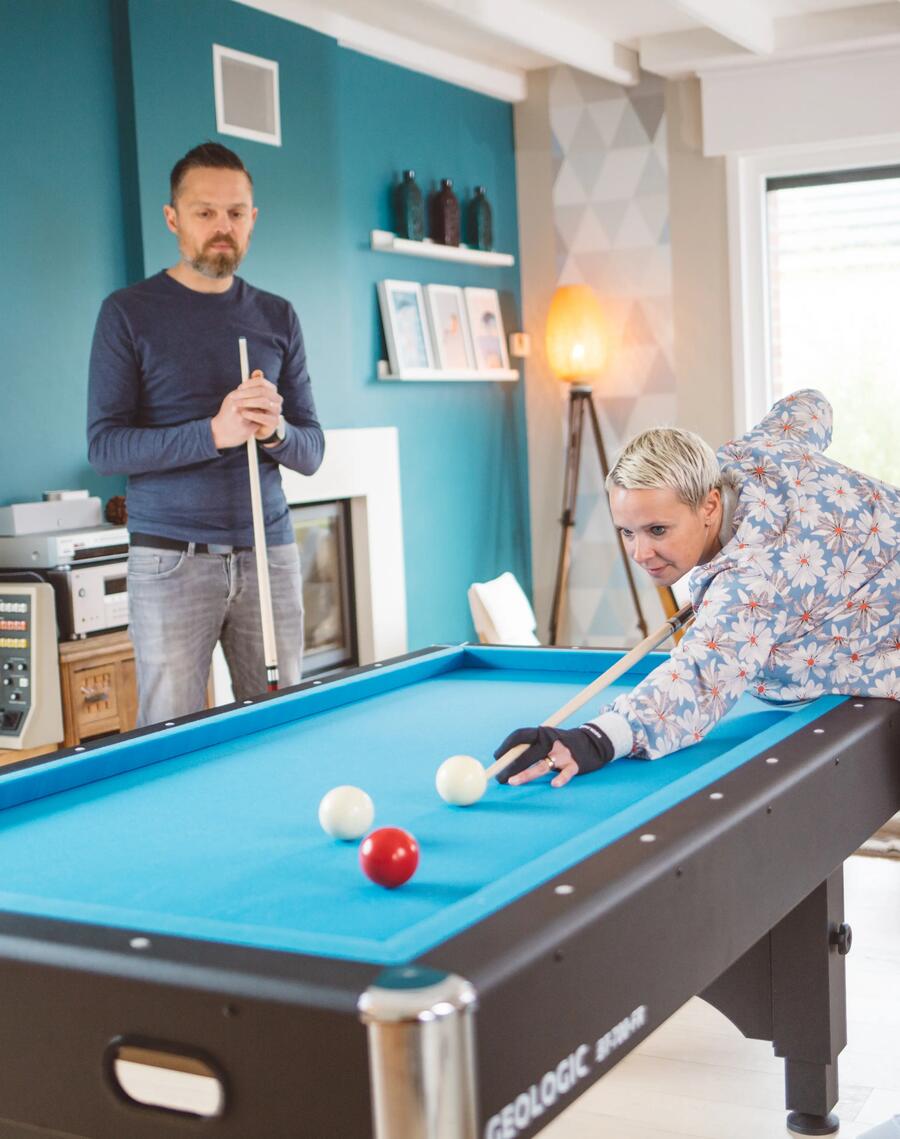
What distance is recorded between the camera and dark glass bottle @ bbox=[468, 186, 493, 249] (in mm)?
6027

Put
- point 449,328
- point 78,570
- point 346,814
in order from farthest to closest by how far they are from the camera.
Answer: point 449,328 → point 78,570 → point 346,814

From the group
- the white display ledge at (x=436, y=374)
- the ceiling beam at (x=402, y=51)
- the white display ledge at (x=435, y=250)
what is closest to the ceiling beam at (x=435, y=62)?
the ceiling beam at (x=402, y=51)

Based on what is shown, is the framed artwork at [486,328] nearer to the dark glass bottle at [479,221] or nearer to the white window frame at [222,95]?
the dark glass bottle at [479,221]

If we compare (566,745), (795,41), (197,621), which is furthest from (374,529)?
(566,745)

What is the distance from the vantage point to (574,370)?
6195mm

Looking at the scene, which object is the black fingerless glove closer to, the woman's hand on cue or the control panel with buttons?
the woman's hand on cue

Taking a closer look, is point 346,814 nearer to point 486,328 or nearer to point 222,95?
point 222,95

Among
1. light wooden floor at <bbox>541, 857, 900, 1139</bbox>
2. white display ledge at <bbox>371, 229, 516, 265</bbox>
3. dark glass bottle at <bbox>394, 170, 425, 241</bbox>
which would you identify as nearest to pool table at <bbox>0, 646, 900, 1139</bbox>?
light wooden floor at <bbox>541, 857, 900, 1139</bbox>

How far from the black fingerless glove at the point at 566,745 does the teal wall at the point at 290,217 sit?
7.86 feet

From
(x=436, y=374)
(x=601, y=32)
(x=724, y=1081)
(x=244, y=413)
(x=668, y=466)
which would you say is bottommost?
(x=724, y=1081)

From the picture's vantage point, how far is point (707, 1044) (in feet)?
8.86

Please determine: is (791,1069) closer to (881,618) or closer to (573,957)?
(881,618)

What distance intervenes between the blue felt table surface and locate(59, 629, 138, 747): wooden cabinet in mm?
1260

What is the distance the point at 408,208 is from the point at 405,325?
455 millimetres
